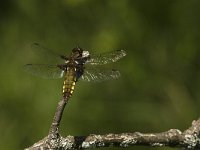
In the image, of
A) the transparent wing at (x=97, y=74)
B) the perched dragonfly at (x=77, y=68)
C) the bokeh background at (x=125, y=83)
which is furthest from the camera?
the bokeh background at (x=125, y=83)

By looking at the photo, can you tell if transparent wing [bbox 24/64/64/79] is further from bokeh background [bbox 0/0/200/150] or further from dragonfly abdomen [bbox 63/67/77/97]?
bokeh background [bbox 0/0/200/150]

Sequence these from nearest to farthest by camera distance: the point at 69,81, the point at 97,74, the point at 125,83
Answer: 1. the point at 69,81
2. the point at 97,74
3. the point at 125,83

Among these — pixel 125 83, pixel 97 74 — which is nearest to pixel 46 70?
pixel 97 74

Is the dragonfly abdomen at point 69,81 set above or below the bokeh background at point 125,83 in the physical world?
below

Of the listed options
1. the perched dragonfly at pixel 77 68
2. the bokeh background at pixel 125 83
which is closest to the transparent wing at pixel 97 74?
the perched dragonfly at pixel 77 68

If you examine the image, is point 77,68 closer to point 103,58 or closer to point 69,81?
point 69,81

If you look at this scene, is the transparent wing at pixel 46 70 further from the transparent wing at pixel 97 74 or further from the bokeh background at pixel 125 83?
the bokeh background at pixel 125 83

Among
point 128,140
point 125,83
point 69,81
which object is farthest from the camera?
point 125,83
